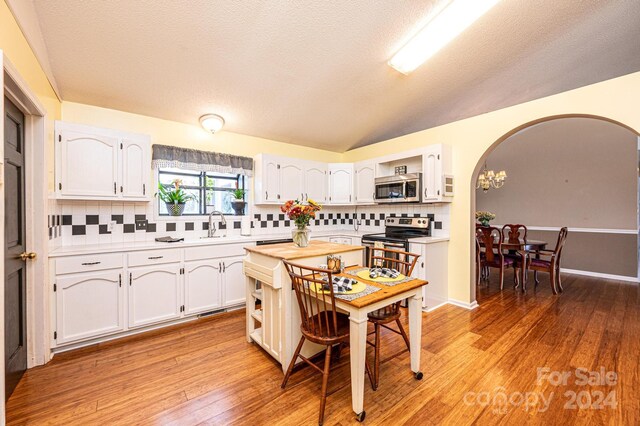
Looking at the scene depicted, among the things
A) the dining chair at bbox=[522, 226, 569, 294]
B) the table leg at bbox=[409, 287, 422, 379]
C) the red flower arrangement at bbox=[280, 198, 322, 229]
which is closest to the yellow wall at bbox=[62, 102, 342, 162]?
the red flower arrangement at bbox=[280, 198, 322, 229]

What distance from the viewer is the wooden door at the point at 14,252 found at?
171 centimetres

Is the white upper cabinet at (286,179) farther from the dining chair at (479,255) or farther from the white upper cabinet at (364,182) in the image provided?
the dining chair at (479,255)

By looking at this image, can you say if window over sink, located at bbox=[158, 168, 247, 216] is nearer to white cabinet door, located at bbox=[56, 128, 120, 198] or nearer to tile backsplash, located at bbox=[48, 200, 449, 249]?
tile backsplash, located at bbox=[48, 200, 449, 249]

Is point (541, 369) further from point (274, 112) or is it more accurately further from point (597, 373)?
point (274, 112)

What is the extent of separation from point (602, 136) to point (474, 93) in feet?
12.6

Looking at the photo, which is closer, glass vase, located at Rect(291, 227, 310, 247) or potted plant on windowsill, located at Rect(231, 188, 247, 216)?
glass vase, located at Rect(291, 227, 310, 247)

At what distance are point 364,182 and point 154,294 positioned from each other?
3222mm

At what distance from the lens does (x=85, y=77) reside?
7.94ft

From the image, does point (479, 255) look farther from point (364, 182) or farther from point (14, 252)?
point (14, 252)

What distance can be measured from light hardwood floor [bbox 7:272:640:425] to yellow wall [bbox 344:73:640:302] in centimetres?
76

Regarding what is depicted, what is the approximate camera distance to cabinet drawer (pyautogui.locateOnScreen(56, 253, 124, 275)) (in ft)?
7.38

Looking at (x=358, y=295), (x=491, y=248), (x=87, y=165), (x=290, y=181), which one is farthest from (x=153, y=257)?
(x=491, y=248)

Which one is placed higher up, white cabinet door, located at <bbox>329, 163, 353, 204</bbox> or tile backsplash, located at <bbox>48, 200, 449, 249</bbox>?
white cabinet door, located at <bbox>329, 163, 353, 204</bbox>

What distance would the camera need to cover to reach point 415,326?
74.6 inches
